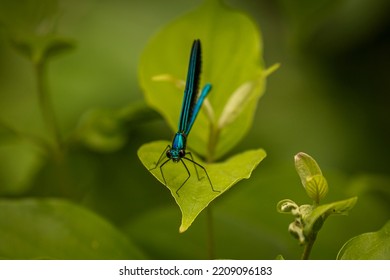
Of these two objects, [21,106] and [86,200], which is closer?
[86,200]

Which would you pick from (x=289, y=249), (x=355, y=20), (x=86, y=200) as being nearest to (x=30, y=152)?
(x=86, y=200)

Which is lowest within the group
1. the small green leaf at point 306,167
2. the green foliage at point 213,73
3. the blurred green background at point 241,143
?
the blurred green background at point 241,143

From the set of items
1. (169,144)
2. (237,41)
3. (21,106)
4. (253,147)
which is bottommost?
(253,147)

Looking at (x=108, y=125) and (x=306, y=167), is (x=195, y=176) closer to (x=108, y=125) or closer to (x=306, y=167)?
(x=306, y=167)

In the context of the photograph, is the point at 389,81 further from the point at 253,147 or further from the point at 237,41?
the point at 237,41

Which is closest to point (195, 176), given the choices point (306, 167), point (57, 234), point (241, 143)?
point (306, 167)

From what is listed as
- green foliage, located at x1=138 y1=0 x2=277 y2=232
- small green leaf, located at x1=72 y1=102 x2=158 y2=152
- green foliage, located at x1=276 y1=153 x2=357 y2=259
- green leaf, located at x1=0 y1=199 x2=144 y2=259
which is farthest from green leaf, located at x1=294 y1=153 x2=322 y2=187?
small green leaf, located at x1=72 y1=102 x2=158 y2=152

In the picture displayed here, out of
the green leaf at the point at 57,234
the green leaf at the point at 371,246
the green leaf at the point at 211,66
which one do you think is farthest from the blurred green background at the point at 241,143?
the green leaf at the point at 371,246

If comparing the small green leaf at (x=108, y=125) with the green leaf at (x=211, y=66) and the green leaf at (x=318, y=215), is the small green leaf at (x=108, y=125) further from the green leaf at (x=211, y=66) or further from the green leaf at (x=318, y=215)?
the green leaf at (x=318, y=215)
